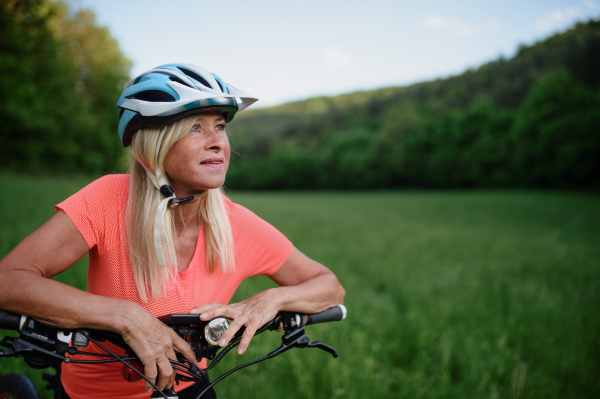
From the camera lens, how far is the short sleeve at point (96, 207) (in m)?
1.66

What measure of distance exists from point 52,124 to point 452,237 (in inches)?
949

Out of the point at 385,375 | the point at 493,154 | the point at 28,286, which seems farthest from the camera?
the point at 493,154

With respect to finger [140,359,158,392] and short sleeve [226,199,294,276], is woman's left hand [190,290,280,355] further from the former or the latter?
short sleeve [226,199,294,276]

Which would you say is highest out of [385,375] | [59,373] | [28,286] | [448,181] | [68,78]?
[68,78]

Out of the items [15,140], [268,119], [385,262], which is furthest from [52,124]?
[268,119]

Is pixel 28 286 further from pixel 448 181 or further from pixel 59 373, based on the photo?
pixel 448 181

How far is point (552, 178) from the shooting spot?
41688 millimetres

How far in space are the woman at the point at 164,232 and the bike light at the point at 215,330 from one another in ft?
0.10

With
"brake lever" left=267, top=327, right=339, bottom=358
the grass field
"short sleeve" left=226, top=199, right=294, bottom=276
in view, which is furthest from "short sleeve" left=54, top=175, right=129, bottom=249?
the grass field

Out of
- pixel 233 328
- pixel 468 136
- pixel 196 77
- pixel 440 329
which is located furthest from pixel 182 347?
pixel 468 136

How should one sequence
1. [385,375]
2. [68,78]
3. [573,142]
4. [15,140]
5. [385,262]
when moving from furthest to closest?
1. [573,142]
2. [68,78]
3. [15,140]
4. [385,262]
5. [385,375]

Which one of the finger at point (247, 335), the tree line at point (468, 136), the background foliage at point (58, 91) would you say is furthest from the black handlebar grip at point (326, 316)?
the background foliage at point (58, 91)

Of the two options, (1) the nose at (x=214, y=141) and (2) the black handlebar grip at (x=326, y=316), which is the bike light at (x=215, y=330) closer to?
(2) the black handlebar grip at (x=326, y=316)

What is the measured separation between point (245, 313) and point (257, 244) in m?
0.63
